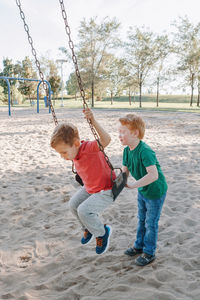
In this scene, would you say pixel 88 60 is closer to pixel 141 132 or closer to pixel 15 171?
pixel 15 171

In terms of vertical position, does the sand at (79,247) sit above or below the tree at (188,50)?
below

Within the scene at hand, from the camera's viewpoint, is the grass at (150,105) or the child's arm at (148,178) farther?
the grass at (150,105)

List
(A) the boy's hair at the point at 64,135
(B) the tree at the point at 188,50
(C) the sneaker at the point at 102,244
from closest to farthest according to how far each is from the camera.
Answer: (A) the boy's hair at the point at 64,135 → (C) the sneaker at the point at 102,244 → (B) the tree at the point at 188,50

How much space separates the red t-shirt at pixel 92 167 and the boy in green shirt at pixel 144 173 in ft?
0.76

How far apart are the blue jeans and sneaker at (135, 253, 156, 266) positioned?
4 cm

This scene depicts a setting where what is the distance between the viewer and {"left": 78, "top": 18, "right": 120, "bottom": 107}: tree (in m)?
32.9

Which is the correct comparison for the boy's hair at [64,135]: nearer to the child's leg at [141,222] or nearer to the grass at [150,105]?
the child's leg at [141,222]

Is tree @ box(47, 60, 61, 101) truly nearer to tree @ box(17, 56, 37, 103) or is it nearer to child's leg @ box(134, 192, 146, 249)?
tree @ box(17, 56, 37, 103)

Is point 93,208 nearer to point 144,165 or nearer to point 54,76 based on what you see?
point 144,165

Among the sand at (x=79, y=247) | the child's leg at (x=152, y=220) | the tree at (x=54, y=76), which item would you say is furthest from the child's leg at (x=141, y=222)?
the tree at (x=54, y=76)

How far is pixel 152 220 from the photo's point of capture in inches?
92.3

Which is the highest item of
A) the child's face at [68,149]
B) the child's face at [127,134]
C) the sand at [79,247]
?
the child's face at [127,134]

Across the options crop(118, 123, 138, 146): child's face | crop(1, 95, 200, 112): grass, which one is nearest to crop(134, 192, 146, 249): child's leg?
crop(118, 123, 138, 146): child's face

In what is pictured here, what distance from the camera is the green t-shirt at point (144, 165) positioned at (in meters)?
Answer: 2.14
